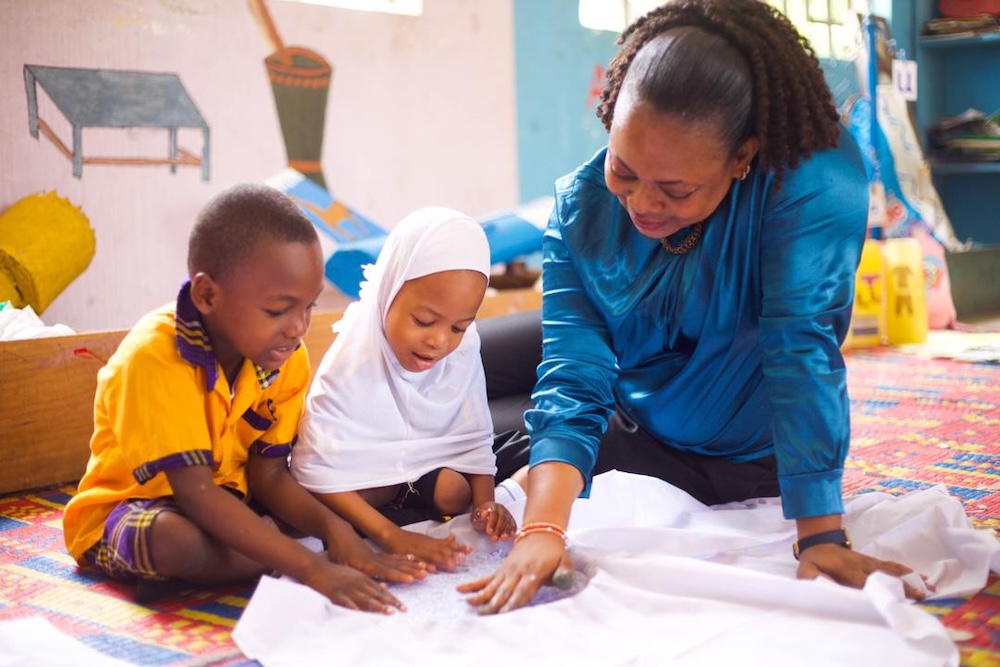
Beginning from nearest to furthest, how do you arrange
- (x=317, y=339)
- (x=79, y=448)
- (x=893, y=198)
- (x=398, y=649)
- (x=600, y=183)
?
(x=398, y=649)
(x=600, y=183)
(x=79, y=448)
(x=317, y=339)
(x=893, y=198)

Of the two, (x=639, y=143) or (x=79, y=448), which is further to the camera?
(x=79, y=448)

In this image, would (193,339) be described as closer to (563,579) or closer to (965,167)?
(563,579)

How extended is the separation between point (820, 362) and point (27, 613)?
1082 mm

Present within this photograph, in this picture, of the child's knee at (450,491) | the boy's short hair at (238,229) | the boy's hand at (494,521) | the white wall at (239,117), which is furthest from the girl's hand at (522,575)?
the white wall at (239,117)

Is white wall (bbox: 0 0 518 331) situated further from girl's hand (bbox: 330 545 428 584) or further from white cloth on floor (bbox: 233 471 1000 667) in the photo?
white cloth on floor (bbox: 233 471 1000 667)

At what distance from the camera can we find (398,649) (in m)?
1.17

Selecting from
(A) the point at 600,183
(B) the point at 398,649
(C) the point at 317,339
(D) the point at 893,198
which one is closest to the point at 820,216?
(A) the point at 600,183

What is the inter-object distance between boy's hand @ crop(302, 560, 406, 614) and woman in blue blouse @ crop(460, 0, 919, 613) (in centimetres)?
10

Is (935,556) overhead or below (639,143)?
below

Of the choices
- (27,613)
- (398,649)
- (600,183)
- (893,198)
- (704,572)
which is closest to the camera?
(398,649)

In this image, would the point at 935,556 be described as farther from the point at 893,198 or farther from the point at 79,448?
the point at 893,198

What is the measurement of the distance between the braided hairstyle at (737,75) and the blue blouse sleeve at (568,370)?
Answer: 0.34 meters

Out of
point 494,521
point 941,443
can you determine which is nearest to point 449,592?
point 494,521

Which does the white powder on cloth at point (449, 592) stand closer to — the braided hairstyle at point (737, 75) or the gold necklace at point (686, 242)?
the gold necklace at point (686, 242)
